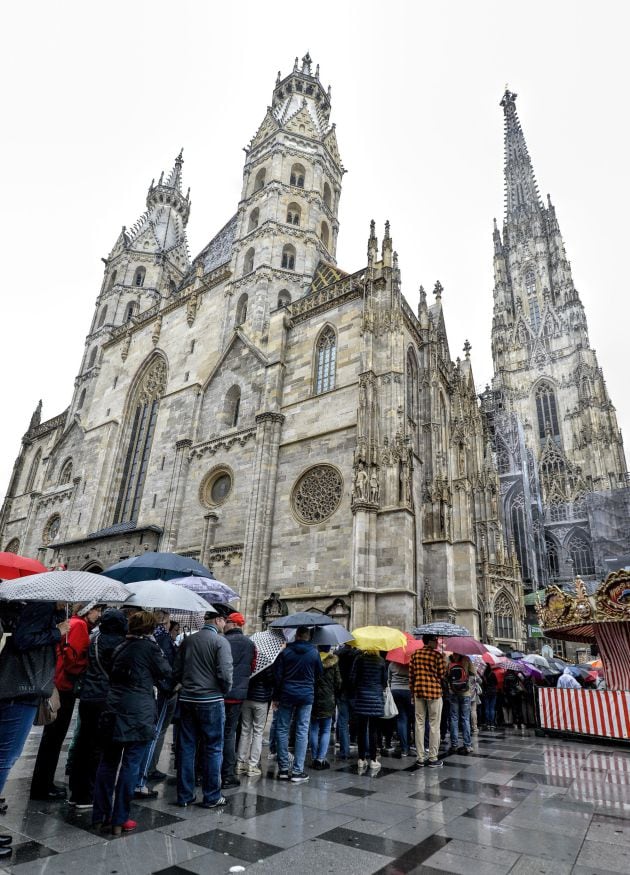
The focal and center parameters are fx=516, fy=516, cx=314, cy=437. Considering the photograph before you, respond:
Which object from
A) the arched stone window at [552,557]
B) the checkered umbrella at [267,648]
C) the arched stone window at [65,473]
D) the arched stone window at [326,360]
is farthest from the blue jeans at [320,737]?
the arched stone window at [552,557]

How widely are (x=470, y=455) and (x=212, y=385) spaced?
13.9 meters

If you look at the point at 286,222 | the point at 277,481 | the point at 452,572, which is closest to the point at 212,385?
the point at 277,481

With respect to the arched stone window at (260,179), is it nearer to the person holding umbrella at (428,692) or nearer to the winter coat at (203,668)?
the person holding umbrella at (428,692)

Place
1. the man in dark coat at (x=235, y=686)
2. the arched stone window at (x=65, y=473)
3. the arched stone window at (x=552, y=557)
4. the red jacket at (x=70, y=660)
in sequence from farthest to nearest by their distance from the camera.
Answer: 1. the arched stone window at (x=552, y=557)
2. the arched stone window at (x=65, y=473)
3. the man in dark coat at (x=235, y=686)
4. the red jacket at (x=70, y=660)

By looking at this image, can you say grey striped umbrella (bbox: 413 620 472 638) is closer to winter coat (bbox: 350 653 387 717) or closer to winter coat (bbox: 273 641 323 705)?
winter coat (bbox: 350 653 387 717)

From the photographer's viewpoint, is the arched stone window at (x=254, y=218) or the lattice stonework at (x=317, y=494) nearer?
the lattice stonework at (x=317, y=494)

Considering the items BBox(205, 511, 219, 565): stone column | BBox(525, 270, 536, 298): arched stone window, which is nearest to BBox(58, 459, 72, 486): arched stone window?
BBox(205, 511, 219, 565): stone column

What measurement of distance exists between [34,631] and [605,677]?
1208cm

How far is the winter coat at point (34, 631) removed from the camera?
408 cm

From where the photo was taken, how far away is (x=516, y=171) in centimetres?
8150

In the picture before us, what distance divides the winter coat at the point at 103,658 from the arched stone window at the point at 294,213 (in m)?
24.4

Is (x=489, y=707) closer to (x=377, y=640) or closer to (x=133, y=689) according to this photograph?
(x=377, y=640)

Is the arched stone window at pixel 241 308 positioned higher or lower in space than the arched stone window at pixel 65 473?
higher

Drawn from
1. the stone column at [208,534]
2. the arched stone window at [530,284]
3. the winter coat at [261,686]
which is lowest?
the winter coat at [261,686]
